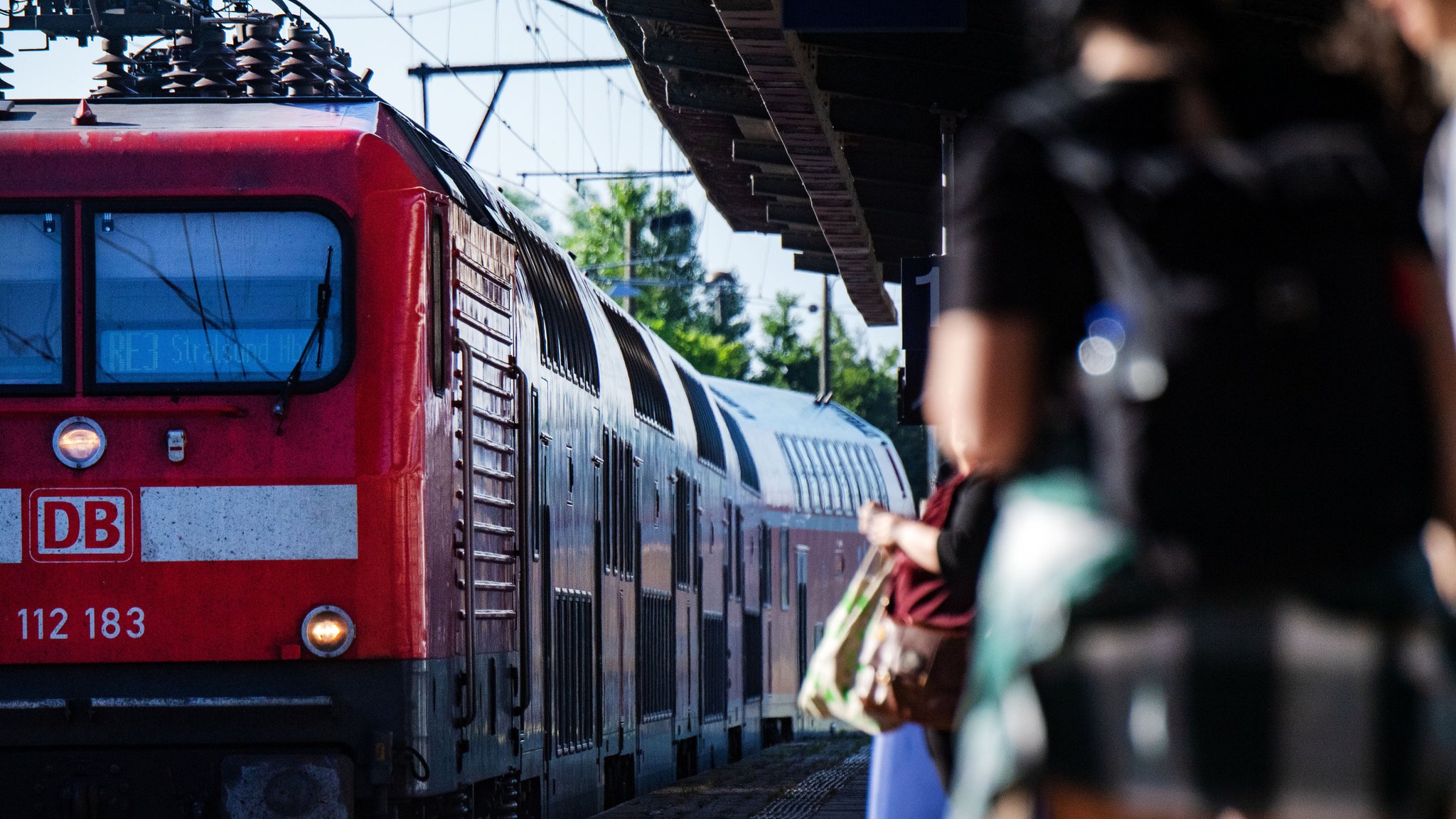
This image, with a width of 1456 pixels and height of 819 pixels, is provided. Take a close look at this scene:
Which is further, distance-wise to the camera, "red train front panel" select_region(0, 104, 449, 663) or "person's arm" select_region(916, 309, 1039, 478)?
"red train front panel" select_region(0, 104, 449, 663)

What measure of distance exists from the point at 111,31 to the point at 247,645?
232 inches

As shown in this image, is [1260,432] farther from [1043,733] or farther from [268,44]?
[268,44]

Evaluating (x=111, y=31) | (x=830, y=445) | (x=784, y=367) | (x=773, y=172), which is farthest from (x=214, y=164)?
(x=784, y=367)

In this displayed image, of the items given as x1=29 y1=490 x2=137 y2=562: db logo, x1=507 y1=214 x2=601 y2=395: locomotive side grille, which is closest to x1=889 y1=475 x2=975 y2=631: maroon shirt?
x1=29 y1=490 x2=137 y2=562: db logo

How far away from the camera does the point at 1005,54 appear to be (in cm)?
1167

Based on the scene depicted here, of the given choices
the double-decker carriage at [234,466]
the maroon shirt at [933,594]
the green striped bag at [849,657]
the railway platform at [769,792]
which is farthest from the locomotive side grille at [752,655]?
the maroon shirt at [933,594]

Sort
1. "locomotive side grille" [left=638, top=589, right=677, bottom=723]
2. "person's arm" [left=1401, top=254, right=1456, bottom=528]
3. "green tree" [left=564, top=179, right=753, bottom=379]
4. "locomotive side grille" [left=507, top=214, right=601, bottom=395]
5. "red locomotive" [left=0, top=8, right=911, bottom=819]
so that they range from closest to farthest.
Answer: "person's arm" [left=1401, top=254, right=1456, bottom=528], "red locomotive" [left=0, top=8, right=911, bottom=819], "locomotive side grille" [left=507, top=214, right=601, bottom=395], "locomotive side grille" [left=638, top=589, right=677, bottom=723], "green tree" [left=564, top=179, right=753, bottom=379]

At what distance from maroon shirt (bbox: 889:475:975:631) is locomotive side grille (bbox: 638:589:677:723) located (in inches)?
366

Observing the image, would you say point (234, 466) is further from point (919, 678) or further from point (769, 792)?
point (769, 792)

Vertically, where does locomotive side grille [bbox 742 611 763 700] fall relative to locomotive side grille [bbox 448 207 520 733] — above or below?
below

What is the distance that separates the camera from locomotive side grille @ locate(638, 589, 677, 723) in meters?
14.6

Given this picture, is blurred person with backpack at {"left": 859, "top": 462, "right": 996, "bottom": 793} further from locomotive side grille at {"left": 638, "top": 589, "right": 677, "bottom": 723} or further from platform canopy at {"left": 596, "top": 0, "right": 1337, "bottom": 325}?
locomotive side grille at {"left": 638, "top": 589, "right": 677, "bottom": 723}

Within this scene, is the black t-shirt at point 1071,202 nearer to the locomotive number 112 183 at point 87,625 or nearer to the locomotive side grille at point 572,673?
the locomotive number 112 183 at point 87,625

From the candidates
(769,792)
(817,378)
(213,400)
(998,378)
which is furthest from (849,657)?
(817,378)
